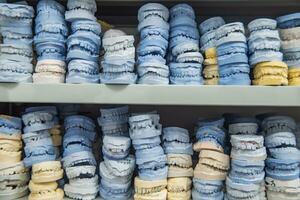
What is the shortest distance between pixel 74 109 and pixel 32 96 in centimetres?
16

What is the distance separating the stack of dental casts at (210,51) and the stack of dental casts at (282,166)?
174mm

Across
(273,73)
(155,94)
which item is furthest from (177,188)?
(273,73)

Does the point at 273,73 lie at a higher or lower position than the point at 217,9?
lower

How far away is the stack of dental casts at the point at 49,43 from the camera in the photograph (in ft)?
2.12

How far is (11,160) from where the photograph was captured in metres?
0.66

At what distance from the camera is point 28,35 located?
667 mm

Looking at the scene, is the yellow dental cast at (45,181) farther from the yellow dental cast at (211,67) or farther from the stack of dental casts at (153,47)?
the yellow dental cast at (211,67)

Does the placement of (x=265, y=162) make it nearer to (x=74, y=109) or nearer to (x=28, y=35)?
(x=74, y=109)

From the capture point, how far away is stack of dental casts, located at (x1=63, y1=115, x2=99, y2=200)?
661 millimetres

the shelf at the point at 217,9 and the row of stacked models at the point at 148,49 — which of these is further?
the shelf at the point at 217,9

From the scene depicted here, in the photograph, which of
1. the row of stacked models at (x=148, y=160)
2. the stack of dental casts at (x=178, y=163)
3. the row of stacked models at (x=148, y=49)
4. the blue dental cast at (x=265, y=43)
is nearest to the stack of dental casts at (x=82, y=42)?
the row of stacked models at (x=148, y=49)

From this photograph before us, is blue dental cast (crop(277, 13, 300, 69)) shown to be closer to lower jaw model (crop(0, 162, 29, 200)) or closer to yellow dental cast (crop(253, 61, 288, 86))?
yellow dental cast (crop(253, 61, 288, 86))

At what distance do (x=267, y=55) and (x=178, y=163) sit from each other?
292 millimetres

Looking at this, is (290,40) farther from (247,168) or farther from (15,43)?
(15,43)
